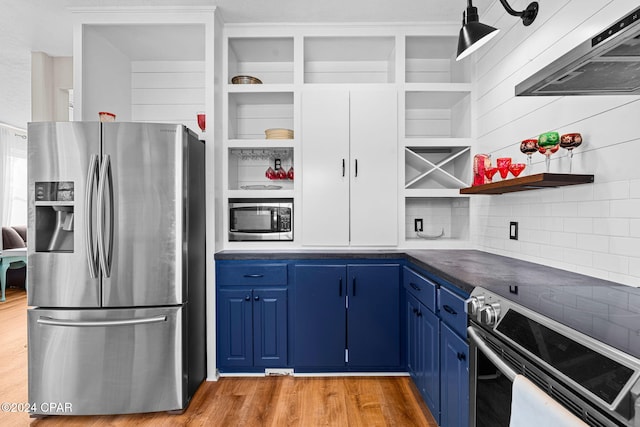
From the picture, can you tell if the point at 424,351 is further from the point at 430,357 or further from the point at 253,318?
the point at 253,318

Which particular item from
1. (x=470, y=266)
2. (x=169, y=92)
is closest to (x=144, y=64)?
(x=169, y=92)

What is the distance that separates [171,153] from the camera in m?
2.22

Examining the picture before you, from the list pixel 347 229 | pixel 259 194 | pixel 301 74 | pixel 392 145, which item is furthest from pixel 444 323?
pixel 301 74

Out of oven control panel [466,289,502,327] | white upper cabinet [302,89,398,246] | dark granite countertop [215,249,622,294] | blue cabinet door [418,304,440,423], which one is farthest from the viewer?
white upper cabinet [302,89,398,246]

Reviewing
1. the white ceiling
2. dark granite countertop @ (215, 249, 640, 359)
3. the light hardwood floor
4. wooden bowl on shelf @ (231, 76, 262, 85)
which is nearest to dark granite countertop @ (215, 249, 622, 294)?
dark granite countertop @ (215, 249, 640, 359)

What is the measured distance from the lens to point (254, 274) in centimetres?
264

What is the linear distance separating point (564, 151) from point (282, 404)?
219cm

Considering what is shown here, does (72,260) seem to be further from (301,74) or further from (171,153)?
(301,74)

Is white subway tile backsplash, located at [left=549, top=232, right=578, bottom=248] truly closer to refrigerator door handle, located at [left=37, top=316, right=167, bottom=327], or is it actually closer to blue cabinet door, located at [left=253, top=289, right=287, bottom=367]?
blue cabinet door, located at [left=253, top=289, right=287, bottom=367]

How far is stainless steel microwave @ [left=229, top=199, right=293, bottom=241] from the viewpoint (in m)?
2.91

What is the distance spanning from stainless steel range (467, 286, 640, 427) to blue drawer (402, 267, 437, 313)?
1.72 ft

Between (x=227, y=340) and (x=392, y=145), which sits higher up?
(x=392, y=145)

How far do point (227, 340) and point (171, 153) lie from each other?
1392mm

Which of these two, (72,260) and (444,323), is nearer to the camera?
(444,323)
